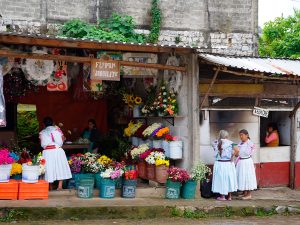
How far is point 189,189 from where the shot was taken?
1198cm

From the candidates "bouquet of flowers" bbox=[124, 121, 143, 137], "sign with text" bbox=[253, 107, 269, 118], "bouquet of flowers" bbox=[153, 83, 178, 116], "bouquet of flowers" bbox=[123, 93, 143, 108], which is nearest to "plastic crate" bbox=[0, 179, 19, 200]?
"bouquet of flowers" bbox=[153, 83, 178, 116]

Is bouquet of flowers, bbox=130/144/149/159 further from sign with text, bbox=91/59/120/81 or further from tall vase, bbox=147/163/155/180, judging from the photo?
sign with text, bbox=91/59/120/81

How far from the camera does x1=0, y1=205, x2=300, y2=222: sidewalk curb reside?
9930 millimetres

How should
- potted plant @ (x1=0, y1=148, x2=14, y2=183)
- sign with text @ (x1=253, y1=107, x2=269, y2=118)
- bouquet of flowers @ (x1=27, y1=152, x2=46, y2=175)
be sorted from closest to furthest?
potted plant @ (x1=0, y1=148, x2=14, y2=183), bouquet of flowers @ (x1=27, y1=152, x2=46, y2=175), sign with text @ (x1=253, y1=107, x2=269, y2=118)

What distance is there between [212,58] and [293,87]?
3448 mm

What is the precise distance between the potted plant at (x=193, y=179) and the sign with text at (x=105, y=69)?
2.80 meters

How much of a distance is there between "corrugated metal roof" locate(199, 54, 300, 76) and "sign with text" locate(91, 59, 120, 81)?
2043mm

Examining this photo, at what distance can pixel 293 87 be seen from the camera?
14.1 metres

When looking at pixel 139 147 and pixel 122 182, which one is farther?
pixel 139 147

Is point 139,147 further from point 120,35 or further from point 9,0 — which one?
point 9,0

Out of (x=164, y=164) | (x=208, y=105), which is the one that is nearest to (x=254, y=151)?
(x=208, y=105)

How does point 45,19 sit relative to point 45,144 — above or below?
above

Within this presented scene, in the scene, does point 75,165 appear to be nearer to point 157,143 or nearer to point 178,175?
point 157,143

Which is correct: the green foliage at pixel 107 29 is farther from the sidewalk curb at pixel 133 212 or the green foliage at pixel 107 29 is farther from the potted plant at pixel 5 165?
the sidewalk curb at pixel 133 212
